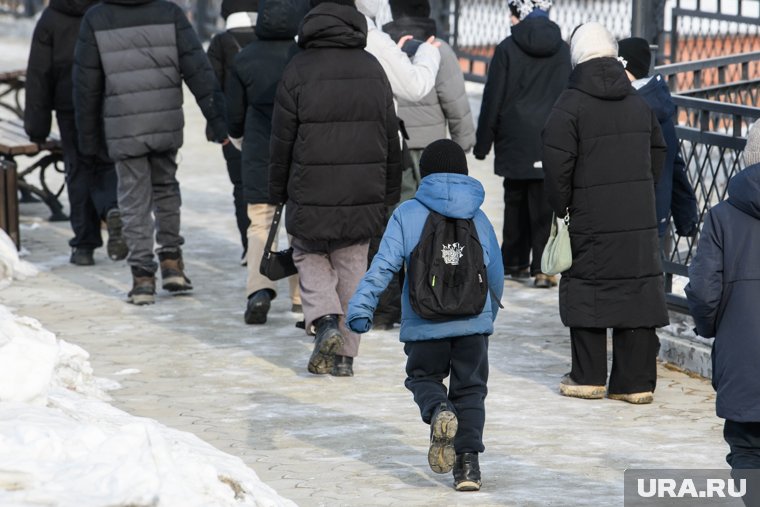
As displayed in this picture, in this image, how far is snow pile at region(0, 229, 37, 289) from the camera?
1013 centimetres

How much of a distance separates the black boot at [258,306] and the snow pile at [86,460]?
299cm

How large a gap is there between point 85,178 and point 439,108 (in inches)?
105

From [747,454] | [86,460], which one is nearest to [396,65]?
[747,454]

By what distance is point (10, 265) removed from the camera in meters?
10.2

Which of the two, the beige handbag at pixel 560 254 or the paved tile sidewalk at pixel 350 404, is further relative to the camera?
the beige handbag at pixel 560 254

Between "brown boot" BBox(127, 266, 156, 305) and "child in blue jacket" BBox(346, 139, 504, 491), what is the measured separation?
3.78m

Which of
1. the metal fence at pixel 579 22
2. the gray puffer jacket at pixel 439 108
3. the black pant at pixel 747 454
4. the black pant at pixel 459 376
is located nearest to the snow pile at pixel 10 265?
the gray puffer jacket at pixel 439 108

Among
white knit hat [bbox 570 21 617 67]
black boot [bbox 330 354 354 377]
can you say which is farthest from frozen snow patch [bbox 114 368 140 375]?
white knit hat [bbox 570 21 617 67]

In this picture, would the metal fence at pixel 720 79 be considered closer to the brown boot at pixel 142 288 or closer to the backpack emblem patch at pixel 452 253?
the backpack emblem patch at pixel 452 253

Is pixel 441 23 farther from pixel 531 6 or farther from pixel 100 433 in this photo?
pixel 100 433

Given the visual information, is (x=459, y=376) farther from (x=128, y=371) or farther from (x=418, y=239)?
(x=128, y=371)

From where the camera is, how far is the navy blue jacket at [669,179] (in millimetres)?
7547

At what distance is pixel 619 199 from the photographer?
7121mm

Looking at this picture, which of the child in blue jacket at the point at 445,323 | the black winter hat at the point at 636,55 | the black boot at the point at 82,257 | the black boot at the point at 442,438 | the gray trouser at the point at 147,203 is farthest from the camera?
the black boot at the point at 82,257
